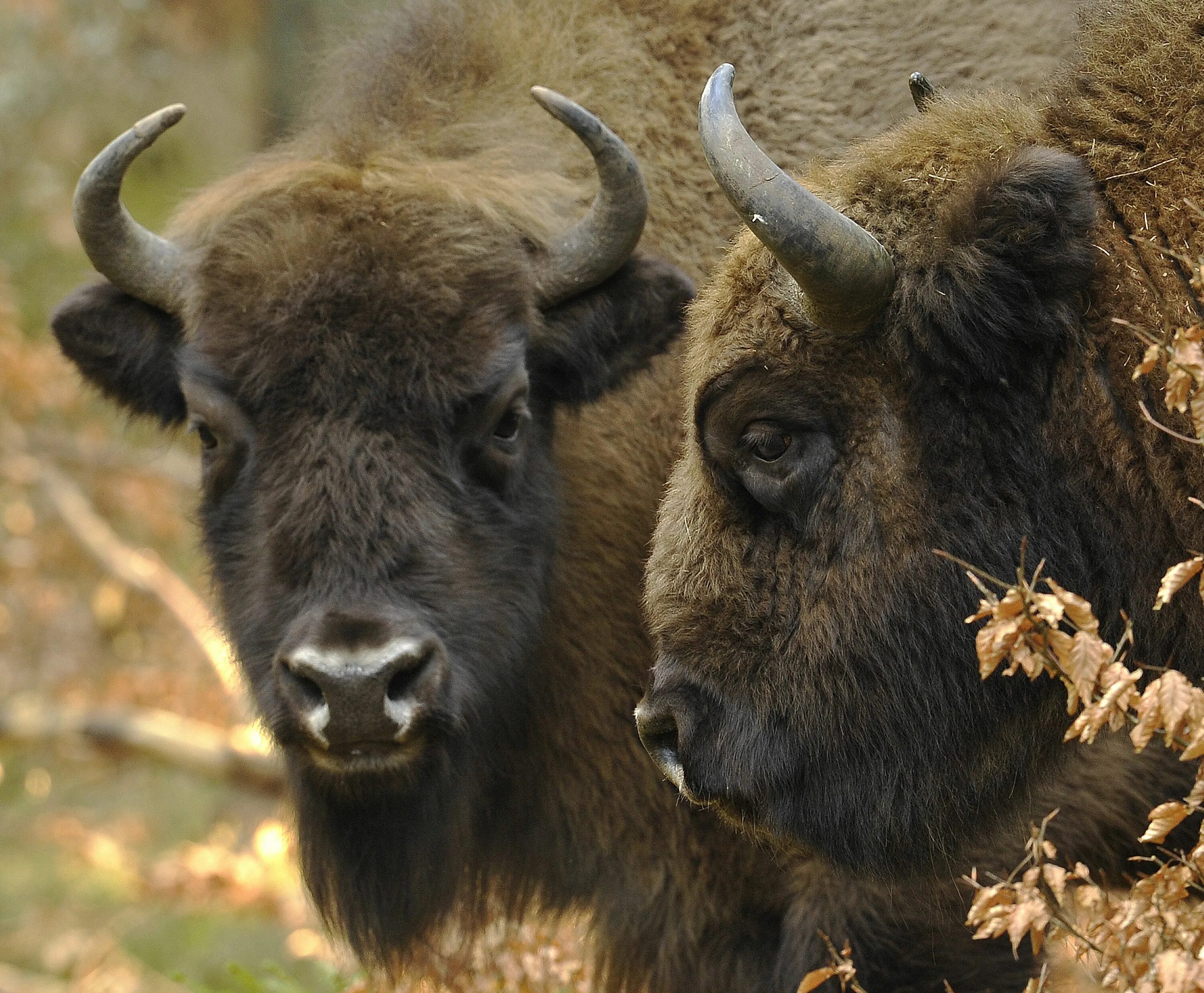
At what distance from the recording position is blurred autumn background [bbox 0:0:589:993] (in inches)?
367

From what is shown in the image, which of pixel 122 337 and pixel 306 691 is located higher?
pixel 122 337

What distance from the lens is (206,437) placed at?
497cm

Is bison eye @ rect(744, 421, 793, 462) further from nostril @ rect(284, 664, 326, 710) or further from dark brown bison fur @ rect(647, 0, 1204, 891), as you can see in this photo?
nostril @ rect(284, 664, 326, 710)

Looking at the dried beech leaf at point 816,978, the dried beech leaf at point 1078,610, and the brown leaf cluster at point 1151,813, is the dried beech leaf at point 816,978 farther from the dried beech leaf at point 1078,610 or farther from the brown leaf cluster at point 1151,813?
the dried beech leaf at point 1078,610

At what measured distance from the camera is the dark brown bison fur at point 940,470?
3453mm

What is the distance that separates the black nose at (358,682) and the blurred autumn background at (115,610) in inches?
115

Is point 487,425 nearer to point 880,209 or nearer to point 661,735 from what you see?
point 661,735

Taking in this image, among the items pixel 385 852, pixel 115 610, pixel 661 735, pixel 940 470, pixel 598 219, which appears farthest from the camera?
pixel 115 610

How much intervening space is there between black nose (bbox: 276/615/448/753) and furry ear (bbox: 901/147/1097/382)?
5.68 feet

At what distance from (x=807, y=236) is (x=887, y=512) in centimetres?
69

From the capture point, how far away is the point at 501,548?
192 inches

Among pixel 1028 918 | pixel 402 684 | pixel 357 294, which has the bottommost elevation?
pixel 402 684

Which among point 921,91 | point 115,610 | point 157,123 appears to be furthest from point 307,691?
point 115,610

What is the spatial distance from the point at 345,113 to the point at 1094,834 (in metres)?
3.55
